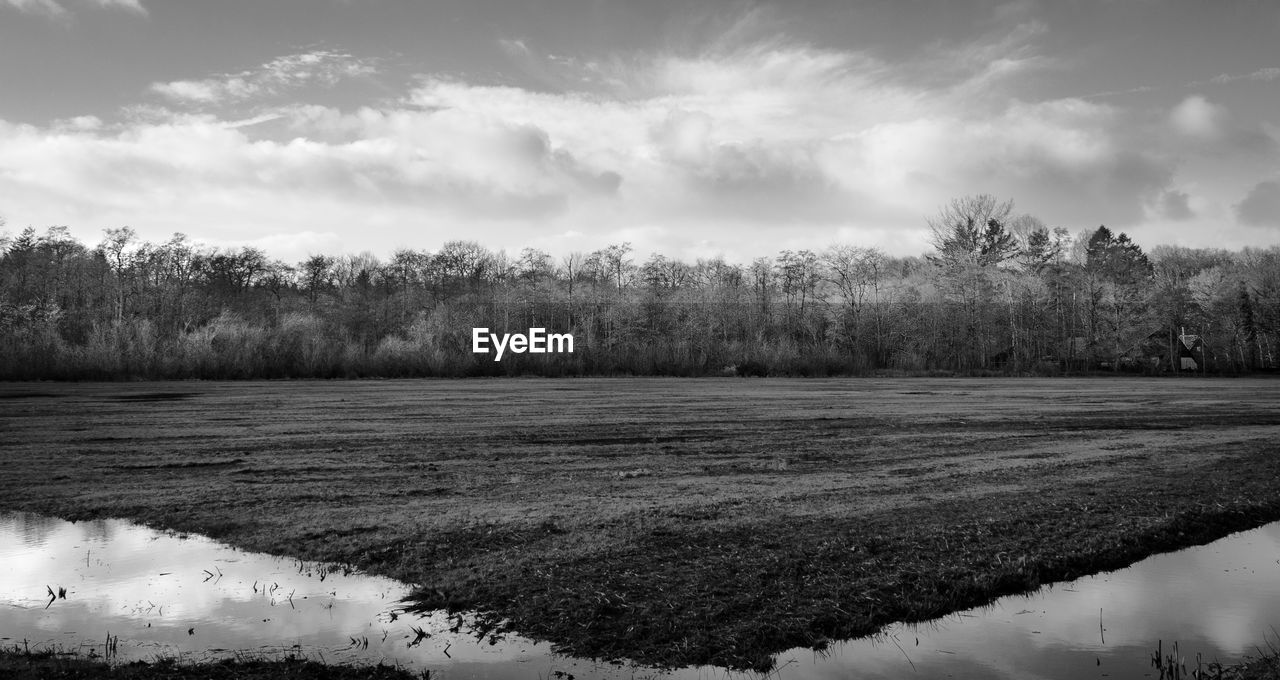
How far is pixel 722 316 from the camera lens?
8031 cm

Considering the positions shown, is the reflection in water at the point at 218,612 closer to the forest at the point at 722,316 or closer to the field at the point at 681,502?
the field at the point at 681,502

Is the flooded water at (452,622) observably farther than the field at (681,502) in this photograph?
No

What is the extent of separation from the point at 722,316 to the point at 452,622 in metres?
74.2

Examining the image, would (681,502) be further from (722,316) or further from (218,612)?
(722,316)

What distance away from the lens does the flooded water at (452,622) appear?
6125mm

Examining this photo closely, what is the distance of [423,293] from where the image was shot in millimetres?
99875

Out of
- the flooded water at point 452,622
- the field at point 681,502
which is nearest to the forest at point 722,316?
the field at point 681,502

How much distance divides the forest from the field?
113 ft

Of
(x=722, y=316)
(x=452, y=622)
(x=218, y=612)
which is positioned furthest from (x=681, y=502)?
(x=722, y=316)

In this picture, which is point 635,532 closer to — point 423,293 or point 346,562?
point 346,562

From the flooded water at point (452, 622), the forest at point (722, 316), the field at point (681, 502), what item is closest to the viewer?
the flooded water at point (452, 622)

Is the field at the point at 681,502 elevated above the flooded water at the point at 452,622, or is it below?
above

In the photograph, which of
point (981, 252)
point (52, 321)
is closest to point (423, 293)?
point (52, 321)

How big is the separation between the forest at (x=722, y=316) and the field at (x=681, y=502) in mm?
34452
